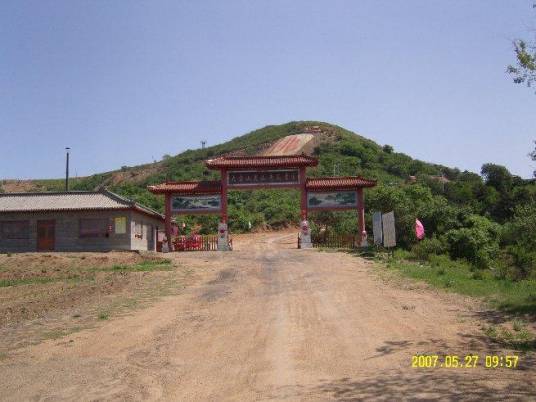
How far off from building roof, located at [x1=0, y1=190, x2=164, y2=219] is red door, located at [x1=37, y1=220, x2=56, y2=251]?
3.31 ft

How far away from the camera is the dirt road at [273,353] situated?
6543 millimetres

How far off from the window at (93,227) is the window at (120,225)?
28.1 inches

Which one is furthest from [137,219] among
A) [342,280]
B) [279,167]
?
[342,280]

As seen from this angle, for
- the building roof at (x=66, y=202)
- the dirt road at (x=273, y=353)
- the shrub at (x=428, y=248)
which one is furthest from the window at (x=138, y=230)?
the dirt road at (x=273, y=353)

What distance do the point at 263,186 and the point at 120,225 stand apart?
364 inches

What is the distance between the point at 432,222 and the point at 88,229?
65.6ft

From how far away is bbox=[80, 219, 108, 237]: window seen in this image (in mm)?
31812

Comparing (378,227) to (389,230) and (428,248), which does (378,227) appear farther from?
(389,230)

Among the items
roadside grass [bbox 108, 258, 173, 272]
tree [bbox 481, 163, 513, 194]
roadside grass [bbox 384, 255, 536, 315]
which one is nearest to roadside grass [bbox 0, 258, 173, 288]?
roadside grass [bbox 108, 258, 173, 272]

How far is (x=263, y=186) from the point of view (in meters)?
34.1

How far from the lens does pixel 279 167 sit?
33.7 meters

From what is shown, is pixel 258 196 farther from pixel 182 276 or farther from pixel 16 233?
pixel 182 276

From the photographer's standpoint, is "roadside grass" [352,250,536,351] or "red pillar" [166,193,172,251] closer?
"roadside grass" [352,250,536,351]

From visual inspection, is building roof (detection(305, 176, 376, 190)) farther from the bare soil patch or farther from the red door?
the red door
